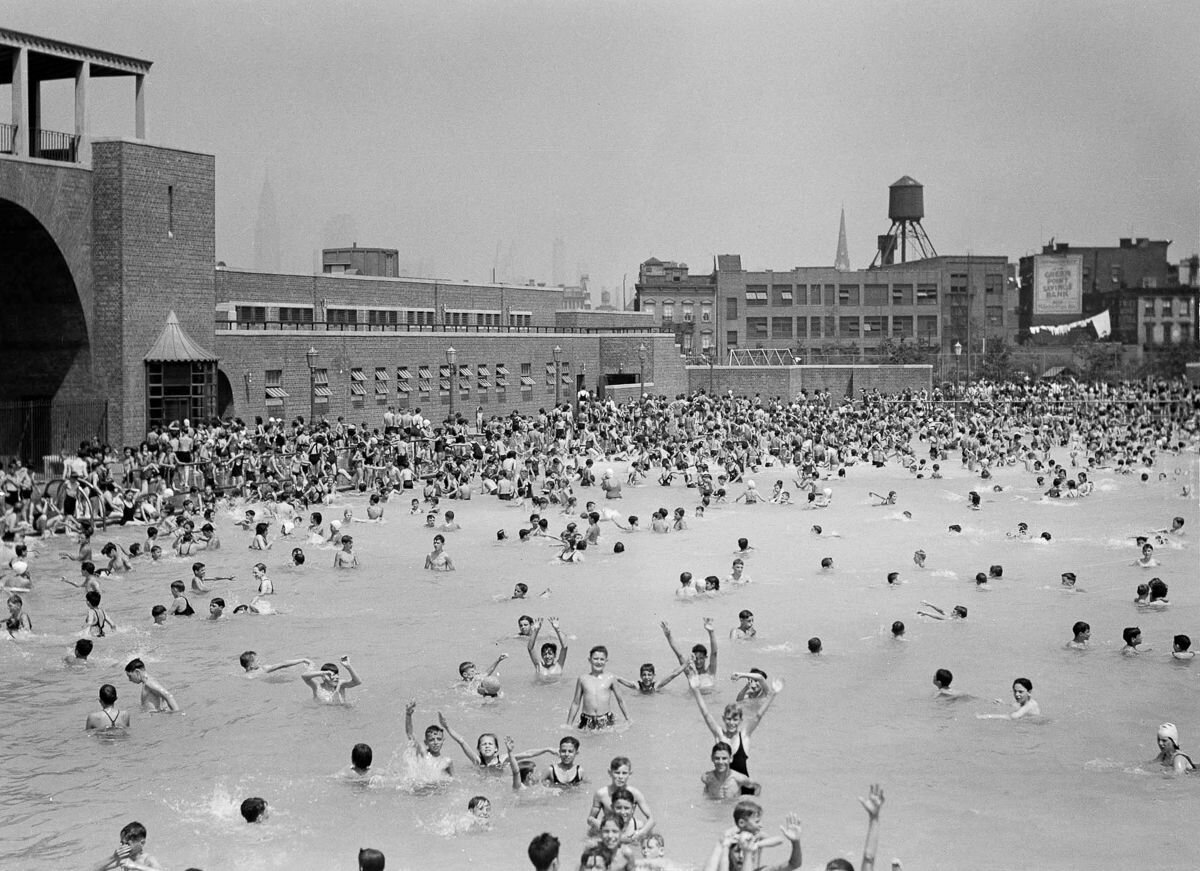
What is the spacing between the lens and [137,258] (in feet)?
128

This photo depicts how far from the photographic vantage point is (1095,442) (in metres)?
51.3

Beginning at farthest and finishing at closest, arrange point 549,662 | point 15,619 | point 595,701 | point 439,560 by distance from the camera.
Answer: point 439,560 < point 15,619 < point 549,662 < point 595,701

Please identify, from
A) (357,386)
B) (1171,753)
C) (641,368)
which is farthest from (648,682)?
(641,368)

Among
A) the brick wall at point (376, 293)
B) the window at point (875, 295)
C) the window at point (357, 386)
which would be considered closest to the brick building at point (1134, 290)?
the window at point (875, 295)

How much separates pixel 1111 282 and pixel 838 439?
54.2 m

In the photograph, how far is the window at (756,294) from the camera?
97250 millimetres

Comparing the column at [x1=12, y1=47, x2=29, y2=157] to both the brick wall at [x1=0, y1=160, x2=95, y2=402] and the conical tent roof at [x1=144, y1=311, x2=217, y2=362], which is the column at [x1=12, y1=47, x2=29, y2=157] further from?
the conical tent roof at [x1=144, y1=311, x2=217, y2=362]

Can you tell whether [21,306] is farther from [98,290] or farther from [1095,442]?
[1095,442]

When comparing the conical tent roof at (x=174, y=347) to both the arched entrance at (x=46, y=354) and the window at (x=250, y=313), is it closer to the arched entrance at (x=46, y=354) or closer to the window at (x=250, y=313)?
the arched entrance at (x=46, y=354)

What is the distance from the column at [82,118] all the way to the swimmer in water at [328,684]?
2521 centimetres

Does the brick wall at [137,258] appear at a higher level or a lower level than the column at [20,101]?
lower

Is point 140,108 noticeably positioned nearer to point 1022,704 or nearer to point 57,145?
point 57,145

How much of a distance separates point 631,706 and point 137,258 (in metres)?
27.0

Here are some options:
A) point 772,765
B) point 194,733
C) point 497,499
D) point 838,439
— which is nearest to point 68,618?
point 194,733
